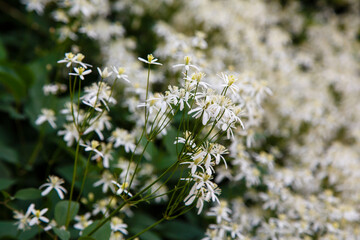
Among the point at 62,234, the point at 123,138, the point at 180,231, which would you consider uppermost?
the point at 123,138

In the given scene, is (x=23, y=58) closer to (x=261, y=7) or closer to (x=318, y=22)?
(x=261, y=7)

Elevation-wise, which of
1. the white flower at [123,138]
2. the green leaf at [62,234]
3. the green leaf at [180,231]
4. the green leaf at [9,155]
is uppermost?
the white flower at [123,138]

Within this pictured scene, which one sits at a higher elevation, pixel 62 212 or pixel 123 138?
pixel 123 138

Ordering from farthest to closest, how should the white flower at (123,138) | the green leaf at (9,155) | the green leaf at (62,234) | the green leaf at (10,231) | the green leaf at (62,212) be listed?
1. the green leaf at (9,155)
2. the white flower at (123,138)
3. the green leaf at (10,231)
4. the green leaf at (62,212)
5. the green leaf at (62,234)

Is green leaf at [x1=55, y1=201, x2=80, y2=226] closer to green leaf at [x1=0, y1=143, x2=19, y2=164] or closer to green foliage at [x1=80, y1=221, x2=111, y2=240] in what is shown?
green foliage at [x1=80, y1=221, x2=111, y2=240]

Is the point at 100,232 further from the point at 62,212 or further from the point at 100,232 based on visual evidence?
the point at 62,212

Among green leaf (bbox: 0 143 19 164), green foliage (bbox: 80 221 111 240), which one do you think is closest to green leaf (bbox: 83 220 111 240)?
green foliage (bbox: 80 221 111 240)

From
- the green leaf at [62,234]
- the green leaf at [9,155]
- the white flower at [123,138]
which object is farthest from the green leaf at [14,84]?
the green leaf at [62,234]

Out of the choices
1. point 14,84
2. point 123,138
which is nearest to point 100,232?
point 123,138

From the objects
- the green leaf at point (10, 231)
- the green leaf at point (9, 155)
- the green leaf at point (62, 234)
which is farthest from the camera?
the green leaf at point (9, 155)

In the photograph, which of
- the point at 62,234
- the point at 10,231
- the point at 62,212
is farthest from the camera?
the point at 10,231

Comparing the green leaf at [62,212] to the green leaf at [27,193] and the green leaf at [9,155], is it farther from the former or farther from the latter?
the green leaf at [9,155]

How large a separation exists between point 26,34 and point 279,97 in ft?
5.76

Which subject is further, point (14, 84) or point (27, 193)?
point (14, 84)
